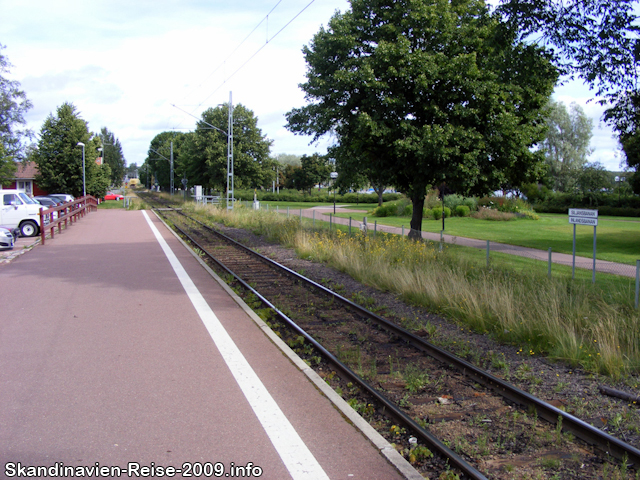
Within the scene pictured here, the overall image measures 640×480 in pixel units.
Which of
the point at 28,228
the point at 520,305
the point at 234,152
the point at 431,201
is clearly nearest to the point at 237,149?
the point at 234,152

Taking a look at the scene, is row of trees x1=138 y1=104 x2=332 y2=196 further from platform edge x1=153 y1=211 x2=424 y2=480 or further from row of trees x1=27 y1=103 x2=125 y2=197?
platform edge x1=153 y1=211 x2=424 y2=480

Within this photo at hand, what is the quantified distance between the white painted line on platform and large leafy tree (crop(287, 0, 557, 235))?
36.8 feet

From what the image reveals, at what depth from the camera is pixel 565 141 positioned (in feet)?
219

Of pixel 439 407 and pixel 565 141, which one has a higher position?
pixel 565 141

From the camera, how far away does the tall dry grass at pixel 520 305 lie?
22.8 ft

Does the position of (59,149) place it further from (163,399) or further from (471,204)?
(163,399)

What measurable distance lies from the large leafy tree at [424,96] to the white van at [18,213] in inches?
489

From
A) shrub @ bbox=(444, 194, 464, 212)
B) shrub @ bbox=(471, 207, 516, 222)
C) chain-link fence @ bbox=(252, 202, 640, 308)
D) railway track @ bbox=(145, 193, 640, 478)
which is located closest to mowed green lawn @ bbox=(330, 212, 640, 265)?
chain-link fence @ bbox=(252, 202, 640, 308)

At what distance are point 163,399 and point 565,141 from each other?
71070 mm

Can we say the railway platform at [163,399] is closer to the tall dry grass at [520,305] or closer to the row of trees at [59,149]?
the tall dry grass at [520,305]

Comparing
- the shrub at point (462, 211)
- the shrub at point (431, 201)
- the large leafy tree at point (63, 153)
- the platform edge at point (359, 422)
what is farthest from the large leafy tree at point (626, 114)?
the large leafy tree at point (63, 153)

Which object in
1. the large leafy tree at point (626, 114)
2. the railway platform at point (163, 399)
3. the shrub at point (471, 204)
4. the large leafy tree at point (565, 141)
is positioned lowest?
the railway platform at point (163, 399)

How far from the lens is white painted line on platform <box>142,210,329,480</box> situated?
3.95 m

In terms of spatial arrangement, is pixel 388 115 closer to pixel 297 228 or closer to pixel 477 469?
pixel 297 228
